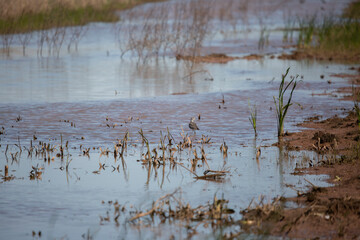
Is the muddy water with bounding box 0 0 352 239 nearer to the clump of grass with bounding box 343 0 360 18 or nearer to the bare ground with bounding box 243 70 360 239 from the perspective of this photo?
the bare ground with bounding box 243 70 360 239

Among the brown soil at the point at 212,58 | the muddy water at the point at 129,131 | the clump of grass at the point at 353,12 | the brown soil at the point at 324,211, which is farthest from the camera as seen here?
the clump of grass at the point at 353,12

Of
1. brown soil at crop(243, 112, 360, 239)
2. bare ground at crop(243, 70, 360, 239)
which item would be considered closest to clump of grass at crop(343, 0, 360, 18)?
bare ground at crop(243, 70, 360, 239)

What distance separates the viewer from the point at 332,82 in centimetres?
1399

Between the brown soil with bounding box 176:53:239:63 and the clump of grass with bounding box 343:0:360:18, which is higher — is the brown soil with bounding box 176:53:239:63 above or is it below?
below

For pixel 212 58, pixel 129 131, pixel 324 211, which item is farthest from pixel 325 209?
pixel 212 58

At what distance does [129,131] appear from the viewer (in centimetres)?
837

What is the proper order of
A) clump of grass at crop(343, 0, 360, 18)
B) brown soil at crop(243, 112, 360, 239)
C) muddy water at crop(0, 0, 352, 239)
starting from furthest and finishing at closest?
clump of grass at crop(343, 0, 360, 18) → muddy water at crop(0, 0, 352, 239) → brown soil at crop(243, 112, 360, 239)

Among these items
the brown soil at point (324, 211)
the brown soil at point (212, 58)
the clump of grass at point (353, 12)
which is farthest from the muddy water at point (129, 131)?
the clump of grass at point (353, 12)

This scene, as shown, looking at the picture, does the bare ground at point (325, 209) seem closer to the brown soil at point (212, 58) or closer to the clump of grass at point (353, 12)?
the brown soil at point (212, 58)

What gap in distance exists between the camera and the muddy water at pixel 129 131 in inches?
201

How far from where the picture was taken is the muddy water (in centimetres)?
510

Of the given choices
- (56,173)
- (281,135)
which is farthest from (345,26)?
(56,173)

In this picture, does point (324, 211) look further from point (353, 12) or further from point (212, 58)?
point (353, 12)

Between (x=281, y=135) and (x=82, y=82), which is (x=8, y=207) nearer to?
(x=281, y=135)
